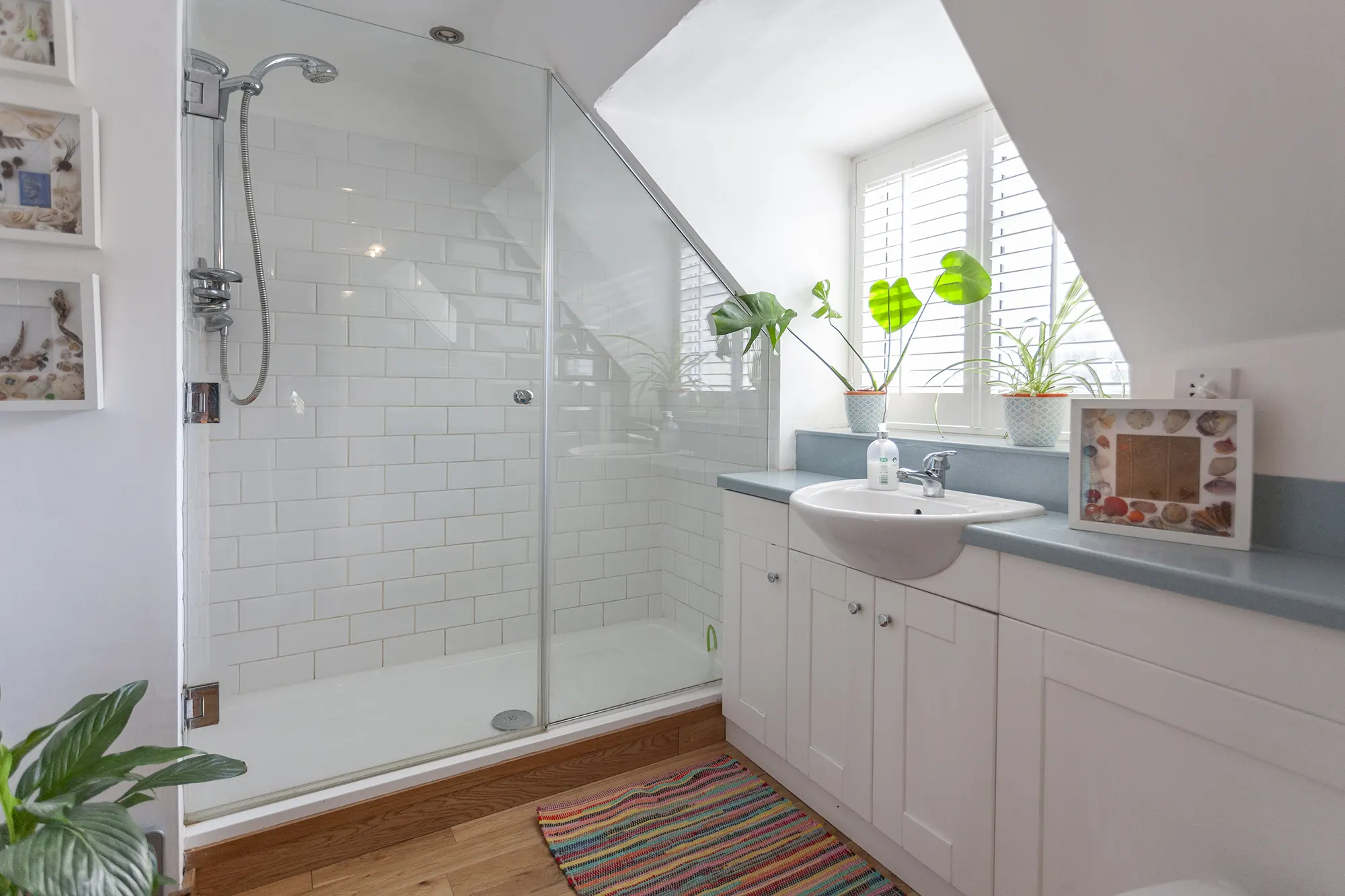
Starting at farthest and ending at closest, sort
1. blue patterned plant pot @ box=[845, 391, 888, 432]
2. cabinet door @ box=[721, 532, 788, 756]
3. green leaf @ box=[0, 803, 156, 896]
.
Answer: blue patterned plant pot @ box=[845, 391, 888, 432] → cabinet door @ box=[721, 532, 788, 756] → green leaf @ box=[0, 803, 156, 896]

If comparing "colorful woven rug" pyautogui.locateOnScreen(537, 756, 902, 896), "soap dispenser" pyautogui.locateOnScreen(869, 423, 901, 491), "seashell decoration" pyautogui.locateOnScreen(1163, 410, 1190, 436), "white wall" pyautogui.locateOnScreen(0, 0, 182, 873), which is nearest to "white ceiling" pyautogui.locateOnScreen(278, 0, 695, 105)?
"white wall" pyautogui.locateOnScreen(0, 0, 182, 873)

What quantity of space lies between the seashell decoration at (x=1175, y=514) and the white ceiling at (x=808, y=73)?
1207 mm

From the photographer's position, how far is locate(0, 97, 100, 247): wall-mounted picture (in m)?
1.28

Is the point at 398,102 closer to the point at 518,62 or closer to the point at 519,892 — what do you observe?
the point at 518,62

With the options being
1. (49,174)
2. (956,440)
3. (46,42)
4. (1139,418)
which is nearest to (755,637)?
(956,440)

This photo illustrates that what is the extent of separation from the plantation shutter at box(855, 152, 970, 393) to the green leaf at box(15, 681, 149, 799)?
84.3 inches

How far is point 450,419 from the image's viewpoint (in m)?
2.53

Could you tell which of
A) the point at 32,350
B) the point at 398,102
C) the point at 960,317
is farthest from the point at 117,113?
the point at 960,317

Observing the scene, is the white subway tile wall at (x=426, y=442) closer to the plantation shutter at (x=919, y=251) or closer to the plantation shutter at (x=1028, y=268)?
the plantation shutter at (x=919, y=251)

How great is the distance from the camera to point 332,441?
Answer: 7.98ft

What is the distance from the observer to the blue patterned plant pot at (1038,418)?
5.90 ft

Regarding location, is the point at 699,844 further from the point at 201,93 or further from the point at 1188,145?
the point at 201,93

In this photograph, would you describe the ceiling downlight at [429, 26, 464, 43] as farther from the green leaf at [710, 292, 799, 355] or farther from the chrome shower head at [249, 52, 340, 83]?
A: the green leaf at [710, 292, 799, 355]

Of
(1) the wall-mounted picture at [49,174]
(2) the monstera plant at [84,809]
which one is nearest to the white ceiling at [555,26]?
(1) the wall-mounted picture at [49,174]
